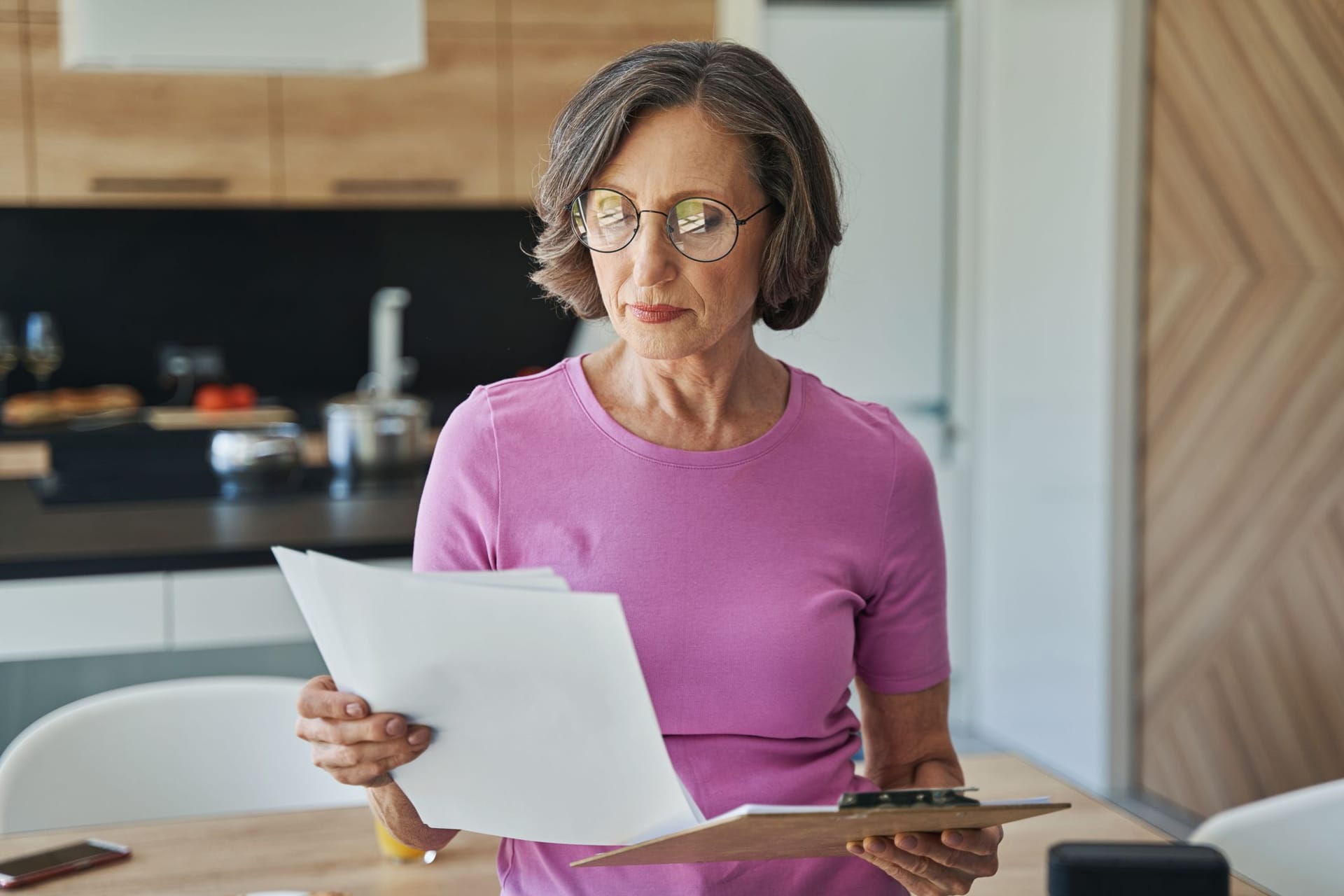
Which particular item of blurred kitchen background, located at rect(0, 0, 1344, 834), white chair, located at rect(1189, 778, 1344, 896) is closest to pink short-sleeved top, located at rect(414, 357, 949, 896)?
white chair, located at rect(1189, 778, 1344, 896)

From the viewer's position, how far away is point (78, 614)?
209 centimetres

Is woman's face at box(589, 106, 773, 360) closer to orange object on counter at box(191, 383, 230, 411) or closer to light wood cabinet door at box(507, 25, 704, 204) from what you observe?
light wood cabinet door at box(507, 25, 704, 204)

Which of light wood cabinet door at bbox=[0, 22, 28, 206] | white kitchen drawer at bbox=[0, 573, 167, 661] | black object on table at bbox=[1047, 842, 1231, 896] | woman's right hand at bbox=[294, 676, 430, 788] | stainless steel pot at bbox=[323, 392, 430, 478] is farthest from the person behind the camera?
light wood cabinet door at bbox=[0, 22, 28, 206]

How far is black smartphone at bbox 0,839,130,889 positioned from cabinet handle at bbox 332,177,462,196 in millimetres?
2896

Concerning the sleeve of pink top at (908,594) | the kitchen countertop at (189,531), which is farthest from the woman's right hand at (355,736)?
the kitchen countertop at (189,531)

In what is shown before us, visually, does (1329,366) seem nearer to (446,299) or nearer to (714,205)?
(714,205)

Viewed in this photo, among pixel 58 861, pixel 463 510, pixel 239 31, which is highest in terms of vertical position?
pixel 239 31

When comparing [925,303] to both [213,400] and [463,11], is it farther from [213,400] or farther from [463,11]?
[213,400]

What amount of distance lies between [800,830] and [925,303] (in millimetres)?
3513

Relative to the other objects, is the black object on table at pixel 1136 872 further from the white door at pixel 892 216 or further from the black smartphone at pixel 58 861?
the white door at pixel 892 216

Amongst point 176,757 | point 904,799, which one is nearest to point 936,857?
point 904,799

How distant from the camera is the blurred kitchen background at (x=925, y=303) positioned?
285 cm

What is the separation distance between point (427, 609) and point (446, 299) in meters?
3.75

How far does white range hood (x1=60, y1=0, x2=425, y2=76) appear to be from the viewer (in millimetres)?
2559
